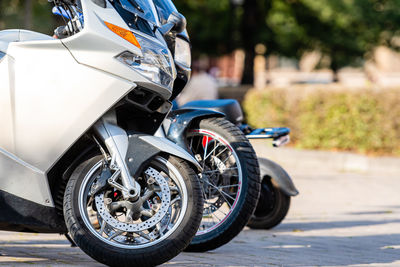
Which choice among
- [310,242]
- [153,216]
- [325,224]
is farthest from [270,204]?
[153,216]

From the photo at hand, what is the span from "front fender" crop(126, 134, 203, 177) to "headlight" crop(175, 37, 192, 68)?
86 cm

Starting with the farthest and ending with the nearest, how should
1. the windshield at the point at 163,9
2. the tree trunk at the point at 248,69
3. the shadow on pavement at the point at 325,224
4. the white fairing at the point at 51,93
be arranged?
the tree trunk at the point at 248,69 < the shadow on pavement at the point at 325,224 < the windshield at the point at 163,9 < the white fairing at the point at 51,93

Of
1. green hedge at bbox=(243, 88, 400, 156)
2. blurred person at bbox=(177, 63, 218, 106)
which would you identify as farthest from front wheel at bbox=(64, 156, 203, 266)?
green hedge at bbox=(243, 88, 400, 156)

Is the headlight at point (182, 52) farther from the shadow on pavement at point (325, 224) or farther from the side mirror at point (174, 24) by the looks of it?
the shadow on pavement at point (325, 224)

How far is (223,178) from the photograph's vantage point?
5641 millimetres

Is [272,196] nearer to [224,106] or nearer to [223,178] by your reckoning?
[224,106]

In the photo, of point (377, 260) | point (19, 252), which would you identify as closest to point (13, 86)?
point (19, 252)

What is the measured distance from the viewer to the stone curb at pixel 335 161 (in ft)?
43.8

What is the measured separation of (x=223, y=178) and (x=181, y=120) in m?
0.50

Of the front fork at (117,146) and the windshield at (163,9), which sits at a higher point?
the windshield at (163,9)

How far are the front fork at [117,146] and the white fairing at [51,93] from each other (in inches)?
3.9

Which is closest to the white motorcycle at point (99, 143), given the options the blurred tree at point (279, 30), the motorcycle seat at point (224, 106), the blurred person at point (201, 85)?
the motorcycle seat at point (224, 106)

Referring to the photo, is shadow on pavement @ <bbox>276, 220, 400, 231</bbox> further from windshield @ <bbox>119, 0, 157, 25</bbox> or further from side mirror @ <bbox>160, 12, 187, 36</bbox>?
windshield @ <bbox>119, 0, 157, 25</bbox>

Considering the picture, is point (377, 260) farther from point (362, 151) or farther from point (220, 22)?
point (220, 22)
